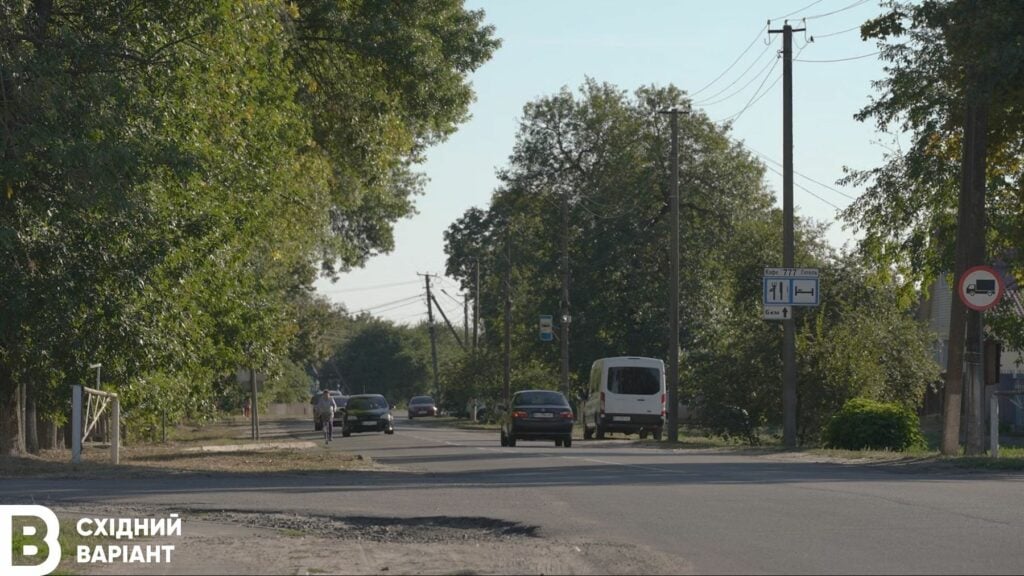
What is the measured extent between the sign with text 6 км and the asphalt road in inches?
279

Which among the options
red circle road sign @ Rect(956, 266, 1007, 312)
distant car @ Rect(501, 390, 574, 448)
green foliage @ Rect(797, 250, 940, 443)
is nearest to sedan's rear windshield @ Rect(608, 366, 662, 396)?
green foliage @ Rect(797, 250, 940, 443)

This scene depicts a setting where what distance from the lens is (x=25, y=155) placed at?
21109 millimetres

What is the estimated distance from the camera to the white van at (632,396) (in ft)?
152

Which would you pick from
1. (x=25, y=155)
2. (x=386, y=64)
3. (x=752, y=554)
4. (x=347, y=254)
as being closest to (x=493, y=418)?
(x=347, y=254)

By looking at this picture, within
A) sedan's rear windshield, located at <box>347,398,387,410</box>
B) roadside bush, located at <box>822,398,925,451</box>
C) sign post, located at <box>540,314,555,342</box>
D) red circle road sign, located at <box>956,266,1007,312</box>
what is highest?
red circle road sign, located at <box>956,266,1007,312</box>

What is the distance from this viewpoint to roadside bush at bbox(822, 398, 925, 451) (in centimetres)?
3275

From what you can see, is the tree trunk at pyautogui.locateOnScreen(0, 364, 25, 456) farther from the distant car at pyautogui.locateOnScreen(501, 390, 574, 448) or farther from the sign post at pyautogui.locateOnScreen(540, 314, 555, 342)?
the sign post at pyautogui.locateOnScreen(540, 314, 555, 342)

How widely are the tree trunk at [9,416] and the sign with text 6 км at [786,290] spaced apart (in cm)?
1609

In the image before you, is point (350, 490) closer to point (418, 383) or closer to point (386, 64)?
point (386, 64)

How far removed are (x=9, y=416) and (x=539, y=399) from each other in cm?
1570

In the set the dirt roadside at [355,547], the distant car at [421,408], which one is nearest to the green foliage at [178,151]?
the dirt roadside at [355,547]

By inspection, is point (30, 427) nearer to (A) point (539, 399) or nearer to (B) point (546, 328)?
(A) point (539, 399)

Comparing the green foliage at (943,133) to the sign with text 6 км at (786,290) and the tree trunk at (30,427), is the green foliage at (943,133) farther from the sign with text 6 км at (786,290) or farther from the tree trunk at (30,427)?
the tree trunk at (30,427)

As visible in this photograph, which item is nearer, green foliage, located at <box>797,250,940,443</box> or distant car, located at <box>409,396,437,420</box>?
green foliage, located at <box>797,250,940,443</box>
